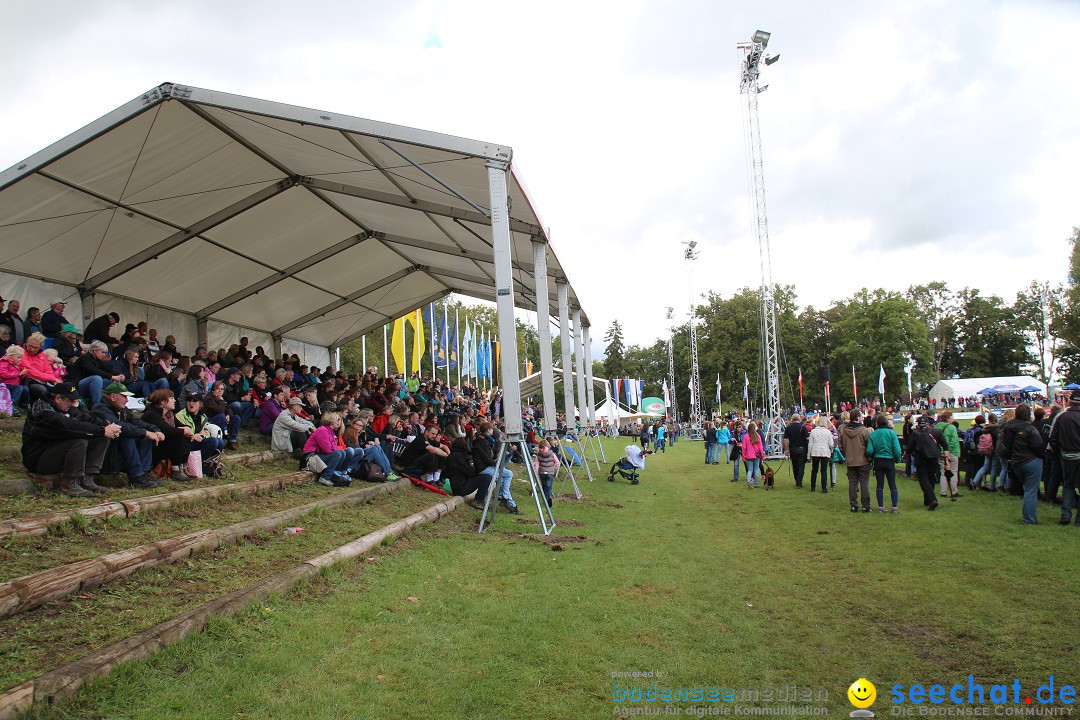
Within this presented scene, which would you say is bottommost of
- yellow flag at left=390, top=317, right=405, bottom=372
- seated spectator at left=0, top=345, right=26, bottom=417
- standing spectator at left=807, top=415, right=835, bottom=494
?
standing spectator at left=807, top=415, right=835, bottom=494

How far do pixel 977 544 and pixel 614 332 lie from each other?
314ft

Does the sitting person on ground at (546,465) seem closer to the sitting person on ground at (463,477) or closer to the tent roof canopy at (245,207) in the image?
the sitting person on ground at (463,477)

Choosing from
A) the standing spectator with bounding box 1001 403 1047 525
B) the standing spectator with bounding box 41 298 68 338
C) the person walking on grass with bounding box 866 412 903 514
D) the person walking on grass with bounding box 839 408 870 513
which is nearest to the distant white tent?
the person walking on grass with bounding box 839 408 870 513

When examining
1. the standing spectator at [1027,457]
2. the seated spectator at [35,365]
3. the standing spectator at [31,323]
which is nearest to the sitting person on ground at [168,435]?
the seated spectator at [35,365]

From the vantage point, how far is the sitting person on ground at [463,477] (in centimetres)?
1013

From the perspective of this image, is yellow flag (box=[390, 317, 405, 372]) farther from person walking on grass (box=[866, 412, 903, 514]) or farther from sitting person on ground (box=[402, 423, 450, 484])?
person walking on grass (box=[866, 412, 903, 514])

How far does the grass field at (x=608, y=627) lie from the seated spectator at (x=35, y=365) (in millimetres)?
5078

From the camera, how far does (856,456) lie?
10.4 meters

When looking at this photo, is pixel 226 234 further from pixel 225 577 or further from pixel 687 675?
pixel 687 675

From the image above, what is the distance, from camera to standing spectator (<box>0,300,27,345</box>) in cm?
952

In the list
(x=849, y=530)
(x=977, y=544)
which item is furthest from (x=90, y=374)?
(x=977, y=544)

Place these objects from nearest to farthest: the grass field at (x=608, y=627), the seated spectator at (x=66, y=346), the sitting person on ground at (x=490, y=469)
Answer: the grass field at (x=608, y=627) → the seated spectator at (x=66, y=346) → the sitting person on ground at (x=490, y=469)

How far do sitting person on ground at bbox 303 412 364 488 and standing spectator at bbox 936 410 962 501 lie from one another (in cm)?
1001

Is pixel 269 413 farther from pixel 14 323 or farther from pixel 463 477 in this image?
pixel 14 323
